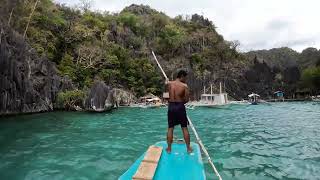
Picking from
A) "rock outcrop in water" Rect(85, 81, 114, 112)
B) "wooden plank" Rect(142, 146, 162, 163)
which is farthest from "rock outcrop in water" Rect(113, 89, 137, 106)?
"wooden plank" Rect(142, 146, 162, 163)

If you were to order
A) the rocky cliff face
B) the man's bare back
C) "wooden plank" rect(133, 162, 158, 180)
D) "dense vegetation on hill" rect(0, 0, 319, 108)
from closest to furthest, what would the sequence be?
1. "wooden plank" rect(133, 162, 158, 180)
2. the man's bare back
3. the rocky cliff face
4. "dense vegetation on hill" rect(0, 0, 319, 108)

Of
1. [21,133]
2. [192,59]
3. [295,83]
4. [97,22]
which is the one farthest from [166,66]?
[21,133]

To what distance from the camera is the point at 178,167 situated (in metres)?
6.02

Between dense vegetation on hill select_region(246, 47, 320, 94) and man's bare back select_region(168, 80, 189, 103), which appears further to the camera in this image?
dense vegetation on hill select_region(246, 47, 320, 94)

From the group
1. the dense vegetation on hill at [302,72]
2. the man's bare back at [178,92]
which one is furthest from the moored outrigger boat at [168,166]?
the dense vegetation on hill at [302,72]

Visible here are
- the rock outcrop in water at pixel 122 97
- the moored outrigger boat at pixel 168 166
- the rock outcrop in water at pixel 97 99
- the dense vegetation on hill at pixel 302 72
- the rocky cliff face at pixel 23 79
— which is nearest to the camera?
the moored outrigger boat at pixel 168 166

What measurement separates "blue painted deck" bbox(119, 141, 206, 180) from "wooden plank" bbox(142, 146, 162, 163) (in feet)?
0.36

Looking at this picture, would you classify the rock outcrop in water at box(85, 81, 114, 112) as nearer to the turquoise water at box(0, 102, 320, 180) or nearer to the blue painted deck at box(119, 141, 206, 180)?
the turquoise water at box(0, 102, 320, 180)

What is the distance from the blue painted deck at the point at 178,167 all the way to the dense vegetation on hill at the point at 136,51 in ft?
94.4

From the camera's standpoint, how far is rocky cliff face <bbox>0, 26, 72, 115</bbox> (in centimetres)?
2677

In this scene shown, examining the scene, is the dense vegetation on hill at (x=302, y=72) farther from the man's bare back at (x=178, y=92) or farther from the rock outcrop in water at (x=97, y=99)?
the man's bare back at (x=178, y=92)

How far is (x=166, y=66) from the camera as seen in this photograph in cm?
6375

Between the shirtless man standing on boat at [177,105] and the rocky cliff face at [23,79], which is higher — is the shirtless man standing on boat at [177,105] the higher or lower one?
the lower one

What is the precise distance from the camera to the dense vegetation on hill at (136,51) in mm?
45475
